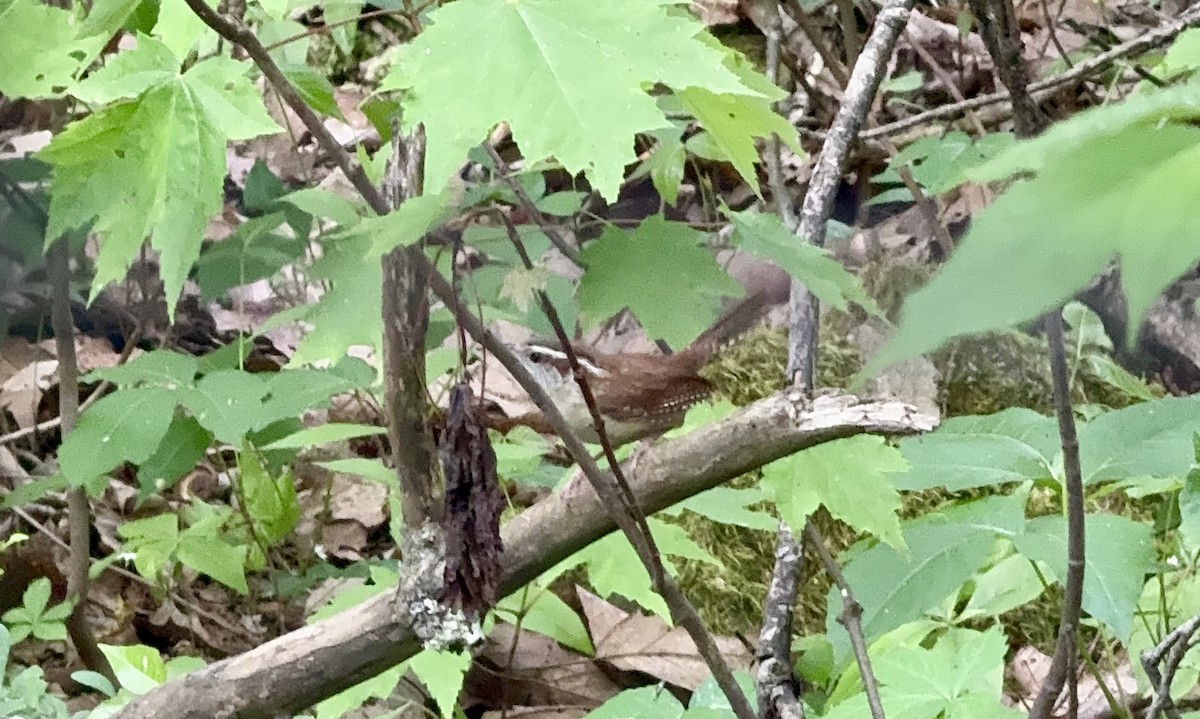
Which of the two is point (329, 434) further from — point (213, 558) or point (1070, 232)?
point (1070, 232)

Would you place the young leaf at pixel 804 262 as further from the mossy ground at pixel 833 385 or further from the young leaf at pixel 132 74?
the mossy ground at pixel 833 385

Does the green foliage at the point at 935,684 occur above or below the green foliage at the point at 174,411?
below

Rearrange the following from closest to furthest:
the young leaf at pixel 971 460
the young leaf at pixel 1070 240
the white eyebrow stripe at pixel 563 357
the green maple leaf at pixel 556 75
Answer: the young leaf at pixel 1070 240 < the green maple leaf at pixel 556 75 < the young leaf at pixel 971 460 < the white eyebrow stripe at pixel 563 357

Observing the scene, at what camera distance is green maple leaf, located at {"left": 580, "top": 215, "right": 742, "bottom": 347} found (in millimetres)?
727

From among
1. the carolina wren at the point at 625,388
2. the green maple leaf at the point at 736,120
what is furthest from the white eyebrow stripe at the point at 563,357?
the green maple leaf at the point at 736,120

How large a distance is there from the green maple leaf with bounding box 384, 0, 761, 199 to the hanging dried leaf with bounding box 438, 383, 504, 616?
20 cm

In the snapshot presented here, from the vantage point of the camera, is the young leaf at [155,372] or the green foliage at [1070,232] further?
the young leaf at [155,372]

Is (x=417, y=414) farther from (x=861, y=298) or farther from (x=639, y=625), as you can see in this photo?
(x=639, y=625)

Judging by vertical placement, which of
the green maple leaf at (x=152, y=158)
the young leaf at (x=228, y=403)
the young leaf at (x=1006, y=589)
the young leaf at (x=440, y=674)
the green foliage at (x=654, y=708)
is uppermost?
the green maple leaf at (x=152, y=158)

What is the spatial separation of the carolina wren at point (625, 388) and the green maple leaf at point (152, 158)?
67cm

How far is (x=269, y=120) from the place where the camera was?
768mm

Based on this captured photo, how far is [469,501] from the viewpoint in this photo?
2.38 feet

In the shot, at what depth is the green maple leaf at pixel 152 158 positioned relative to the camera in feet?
2.25

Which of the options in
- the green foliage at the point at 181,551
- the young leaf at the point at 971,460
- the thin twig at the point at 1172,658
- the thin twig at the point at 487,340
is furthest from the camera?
the green foliage at the point at 181,551
